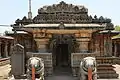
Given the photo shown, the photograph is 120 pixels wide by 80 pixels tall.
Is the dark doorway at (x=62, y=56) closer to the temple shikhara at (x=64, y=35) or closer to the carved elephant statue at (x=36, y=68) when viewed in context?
the temple shikhara at (x=64, y=35)

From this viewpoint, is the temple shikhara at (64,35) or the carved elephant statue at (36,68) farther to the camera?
the temple shikhara at (64,35)

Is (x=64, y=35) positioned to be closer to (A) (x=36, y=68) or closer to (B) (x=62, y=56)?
(B) (x=62, y=56)

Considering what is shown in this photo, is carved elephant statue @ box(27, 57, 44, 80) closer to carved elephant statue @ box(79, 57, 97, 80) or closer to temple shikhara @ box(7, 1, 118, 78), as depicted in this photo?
temple shikhara @ box(7, 1, 118, 78)

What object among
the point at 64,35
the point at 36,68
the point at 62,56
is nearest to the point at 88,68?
the point at 36,68

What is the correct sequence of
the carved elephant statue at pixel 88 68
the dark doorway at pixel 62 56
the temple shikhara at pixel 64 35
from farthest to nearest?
the dark doorway at pixel 62 56 → the temple shikhara at pixel 64 35 → the carved elephant statue at pixel 88 68

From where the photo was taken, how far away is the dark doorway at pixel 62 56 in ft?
57.1

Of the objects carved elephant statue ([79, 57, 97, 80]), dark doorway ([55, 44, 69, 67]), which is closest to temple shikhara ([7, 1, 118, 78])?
dark doorway ([55, 44, 69, 67])

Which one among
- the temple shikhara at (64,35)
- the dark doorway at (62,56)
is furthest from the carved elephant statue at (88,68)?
the dark doorway at (62,56)

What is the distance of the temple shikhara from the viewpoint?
528 inches

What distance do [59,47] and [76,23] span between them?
3249mm

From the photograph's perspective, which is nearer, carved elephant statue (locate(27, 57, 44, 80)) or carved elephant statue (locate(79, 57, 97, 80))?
carved elephant statue (locate(79, 57, 97, 80))

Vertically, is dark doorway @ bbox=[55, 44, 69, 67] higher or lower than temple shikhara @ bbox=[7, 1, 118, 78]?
lower

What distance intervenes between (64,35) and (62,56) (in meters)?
3.05

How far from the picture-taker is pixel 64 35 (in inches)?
614
